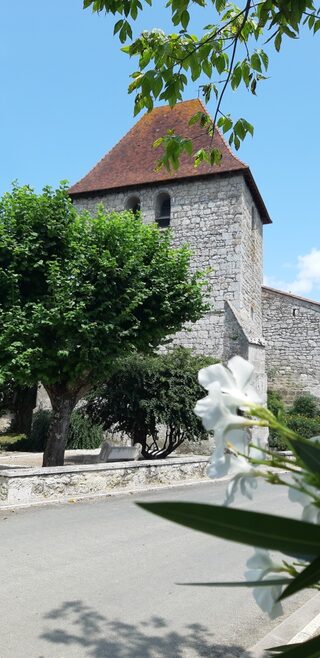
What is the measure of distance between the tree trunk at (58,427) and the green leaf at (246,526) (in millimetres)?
11129

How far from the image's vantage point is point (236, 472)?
90 centimetres

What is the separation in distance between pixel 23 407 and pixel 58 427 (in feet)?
39.5

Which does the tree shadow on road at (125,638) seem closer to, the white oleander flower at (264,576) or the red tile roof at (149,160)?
the white oleander flower at (264,576)

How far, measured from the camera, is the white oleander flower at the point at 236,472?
867 mm

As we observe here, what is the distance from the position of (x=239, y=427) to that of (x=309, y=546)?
205 millimetres

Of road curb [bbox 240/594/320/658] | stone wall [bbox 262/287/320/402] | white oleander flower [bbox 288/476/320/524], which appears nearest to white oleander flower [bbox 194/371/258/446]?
white oleander flower [bbox 288/476/320/524]

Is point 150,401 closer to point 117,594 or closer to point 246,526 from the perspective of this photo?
point 117,594

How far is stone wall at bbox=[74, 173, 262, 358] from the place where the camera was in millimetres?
20812

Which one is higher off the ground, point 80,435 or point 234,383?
point 234,383

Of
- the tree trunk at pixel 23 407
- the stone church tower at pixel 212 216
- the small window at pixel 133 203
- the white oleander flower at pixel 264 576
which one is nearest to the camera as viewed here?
the white oleander flower at pixel 264 576

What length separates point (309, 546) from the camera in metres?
0.75

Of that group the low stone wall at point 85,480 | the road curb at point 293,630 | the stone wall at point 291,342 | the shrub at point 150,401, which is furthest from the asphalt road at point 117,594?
the stone wall at point 291,342

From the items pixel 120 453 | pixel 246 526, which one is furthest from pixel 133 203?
pixel 246 526

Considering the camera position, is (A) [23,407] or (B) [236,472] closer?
(B) [236,472]
